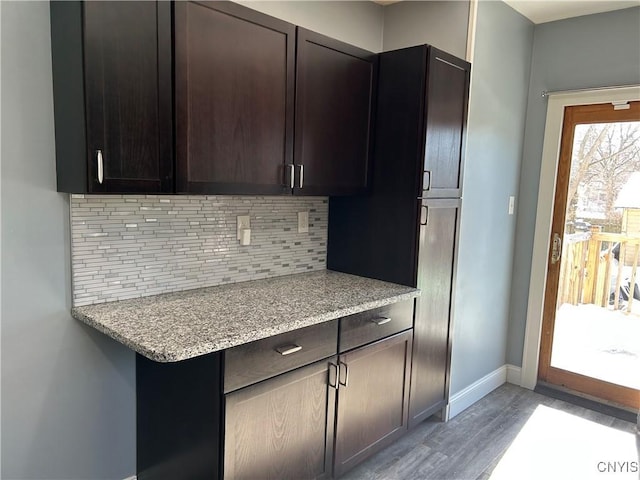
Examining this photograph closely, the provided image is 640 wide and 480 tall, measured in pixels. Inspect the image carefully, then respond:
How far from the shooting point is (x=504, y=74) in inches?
111

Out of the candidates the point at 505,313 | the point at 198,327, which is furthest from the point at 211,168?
the point at 505,313

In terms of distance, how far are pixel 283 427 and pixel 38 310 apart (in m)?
0.98

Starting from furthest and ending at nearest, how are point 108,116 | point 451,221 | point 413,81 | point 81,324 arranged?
point 451,221 < point 413,81 < point 81,324 < point 108,116

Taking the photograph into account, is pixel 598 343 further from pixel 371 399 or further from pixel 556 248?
pixel 371 399

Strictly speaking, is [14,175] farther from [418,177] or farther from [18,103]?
[418,177]

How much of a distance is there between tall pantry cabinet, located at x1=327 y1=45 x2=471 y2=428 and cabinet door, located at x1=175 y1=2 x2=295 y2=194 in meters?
0.61

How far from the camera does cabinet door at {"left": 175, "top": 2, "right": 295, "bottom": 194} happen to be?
163 centimetres

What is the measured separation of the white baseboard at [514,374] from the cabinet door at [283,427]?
1.90 metres

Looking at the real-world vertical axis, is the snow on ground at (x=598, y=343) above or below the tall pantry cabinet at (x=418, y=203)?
below

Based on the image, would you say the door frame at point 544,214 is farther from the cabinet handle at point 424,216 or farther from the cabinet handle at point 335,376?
the cabinet handle at point 335,376

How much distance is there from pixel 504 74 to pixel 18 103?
2544mm

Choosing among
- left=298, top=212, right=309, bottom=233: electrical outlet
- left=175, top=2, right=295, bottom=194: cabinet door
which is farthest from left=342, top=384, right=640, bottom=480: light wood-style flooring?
left=175, top=2, right=295, bottom=194: cabinet door

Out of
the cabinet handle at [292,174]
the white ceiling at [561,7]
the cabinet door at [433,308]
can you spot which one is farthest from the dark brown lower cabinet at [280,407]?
the white ceiling at [561,7]

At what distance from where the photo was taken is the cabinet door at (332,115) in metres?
2.02
